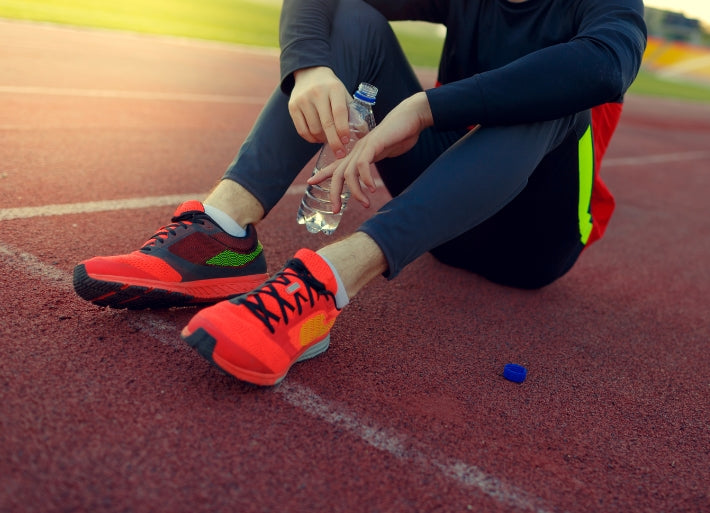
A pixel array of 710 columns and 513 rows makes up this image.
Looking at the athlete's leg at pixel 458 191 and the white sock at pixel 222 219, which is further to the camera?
the white sock at pixel 222 219

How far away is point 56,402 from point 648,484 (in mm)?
1444

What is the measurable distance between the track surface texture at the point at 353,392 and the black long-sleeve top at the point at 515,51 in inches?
31.8

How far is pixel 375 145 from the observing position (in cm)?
189

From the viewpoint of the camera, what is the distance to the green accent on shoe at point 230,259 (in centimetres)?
211

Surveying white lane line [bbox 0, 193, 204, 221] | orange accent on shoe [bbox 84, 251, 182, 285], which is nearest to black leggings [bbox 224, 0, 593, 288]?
orange accent on shoe [bbox 84, 251, 182, 285]

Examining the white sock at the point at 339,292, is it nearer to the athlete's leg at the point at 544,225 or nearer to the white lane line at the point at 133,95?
the athlete's leg at the point at 544,225

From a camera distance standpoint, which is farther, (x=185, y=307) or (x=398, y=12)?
(x=398, y=12)

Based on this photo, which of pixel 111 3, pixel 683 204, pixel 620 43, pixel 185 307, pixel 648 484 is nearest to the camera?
pixel 648 484

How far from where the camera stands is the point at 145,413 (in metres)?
1.59

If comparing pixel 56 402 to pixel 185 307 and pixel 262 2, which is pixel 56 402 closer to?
pixel 185 307

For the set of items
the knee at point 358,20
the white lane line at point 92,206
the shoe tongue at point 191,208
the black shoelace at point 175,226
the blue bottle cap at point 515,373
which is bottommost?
the white lane line at point 92,206

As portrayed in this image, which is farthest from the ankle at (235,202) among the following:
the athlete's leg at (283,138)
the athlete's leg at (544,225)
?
the athlete's leg at (544,225)

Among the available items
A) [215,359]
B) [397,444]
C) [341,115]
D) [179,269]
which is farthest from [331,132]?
[397,444]

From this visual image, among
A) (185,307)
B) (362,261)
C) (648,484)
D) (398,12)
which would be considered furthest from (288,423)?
(398,12)
